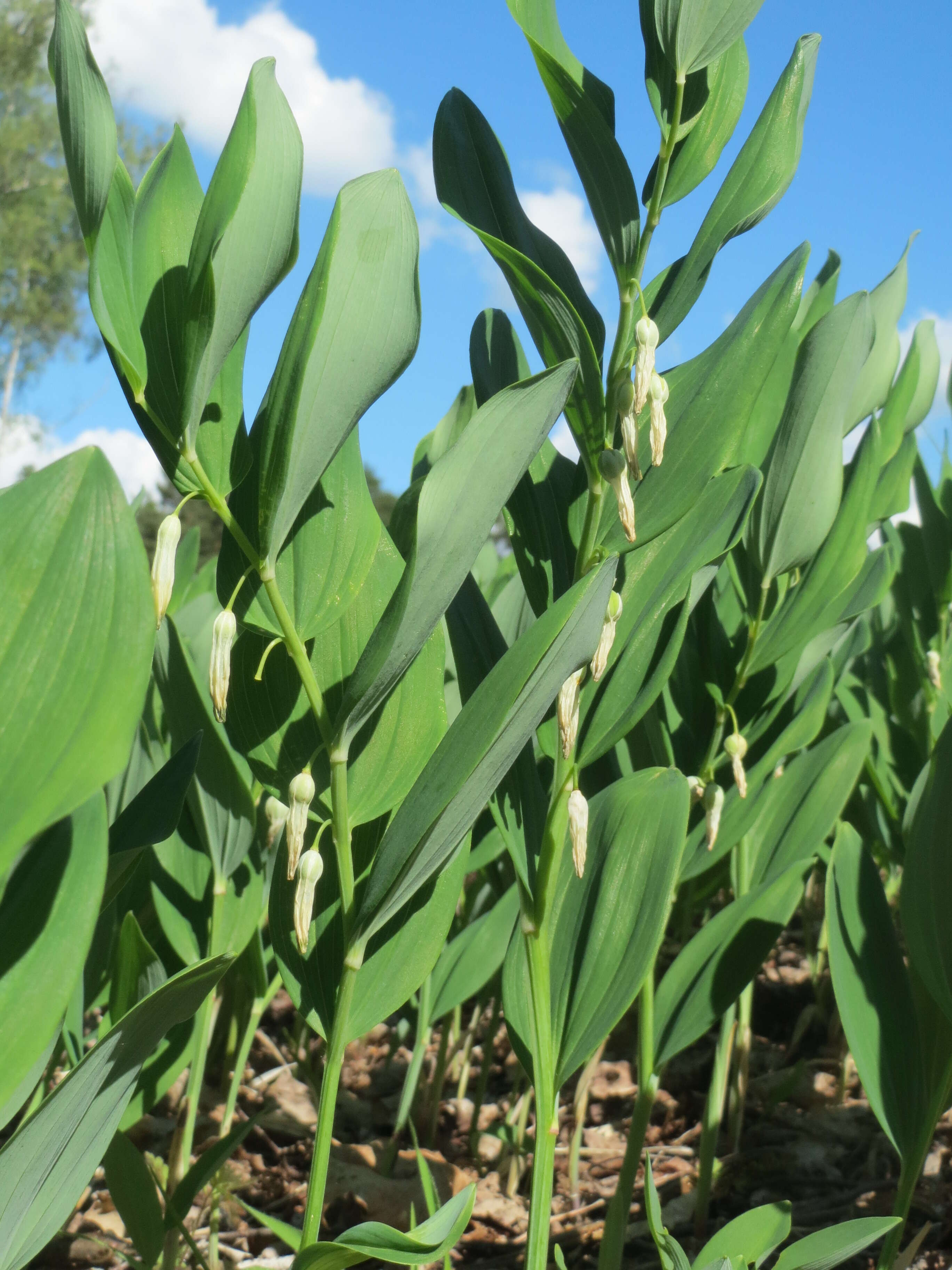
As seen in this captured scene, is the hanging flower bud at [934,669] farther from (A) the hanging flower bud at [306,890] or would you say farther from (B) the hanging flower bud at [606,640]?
(A) the hanging flower bud at [306,890]

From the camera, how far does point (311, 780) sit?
2.19ft

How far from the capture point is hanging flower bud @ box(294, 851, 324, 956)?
2.12 ft

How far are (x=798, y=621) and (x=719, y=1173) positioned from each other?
82 cm

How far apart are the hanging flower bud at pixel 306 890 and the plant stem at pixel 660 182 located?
1.59ft

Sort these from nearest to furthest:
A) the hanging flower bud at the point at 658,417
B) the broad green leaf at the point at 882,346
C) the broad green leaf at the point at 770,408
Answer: the hanging flower bud at the point at 658,417, the broad green leaf at the point at 770,408, the broad green leaf at the point at 882,346

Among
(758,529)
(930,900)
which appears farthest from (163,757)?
(930,900)

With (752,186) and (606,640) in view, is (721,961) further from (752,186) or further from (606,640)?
(752,186)

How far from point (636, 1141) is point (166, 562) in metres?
0.75

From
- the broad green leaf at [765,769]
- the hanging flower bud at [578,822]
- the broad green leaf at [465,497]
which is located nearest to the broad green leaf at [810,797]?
the broad green leaf at [765,769]

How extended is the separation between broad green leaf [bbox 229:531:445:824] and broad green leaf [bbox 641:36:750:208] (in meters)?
0.36

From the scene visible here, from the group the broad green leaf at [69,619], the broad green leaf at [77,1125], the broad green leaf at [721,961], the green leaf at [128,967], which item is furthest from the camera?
the broad green leaf at [721,961]

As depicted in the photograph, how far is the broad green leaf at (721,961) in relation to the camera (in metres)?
0.97

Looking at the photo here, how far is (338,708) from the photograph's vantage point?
29.5 inches

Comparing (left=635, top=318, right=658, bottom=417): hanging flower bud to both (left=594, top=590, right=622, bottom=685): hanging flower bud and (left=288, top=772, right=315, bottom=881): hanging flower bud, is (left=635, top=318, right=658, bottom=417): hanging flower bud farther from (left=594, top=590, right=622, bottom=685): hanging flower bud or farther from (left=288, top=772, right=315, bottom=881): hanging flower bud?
(left=288, top=772, right=315, bottom=881): hanging flower bud
